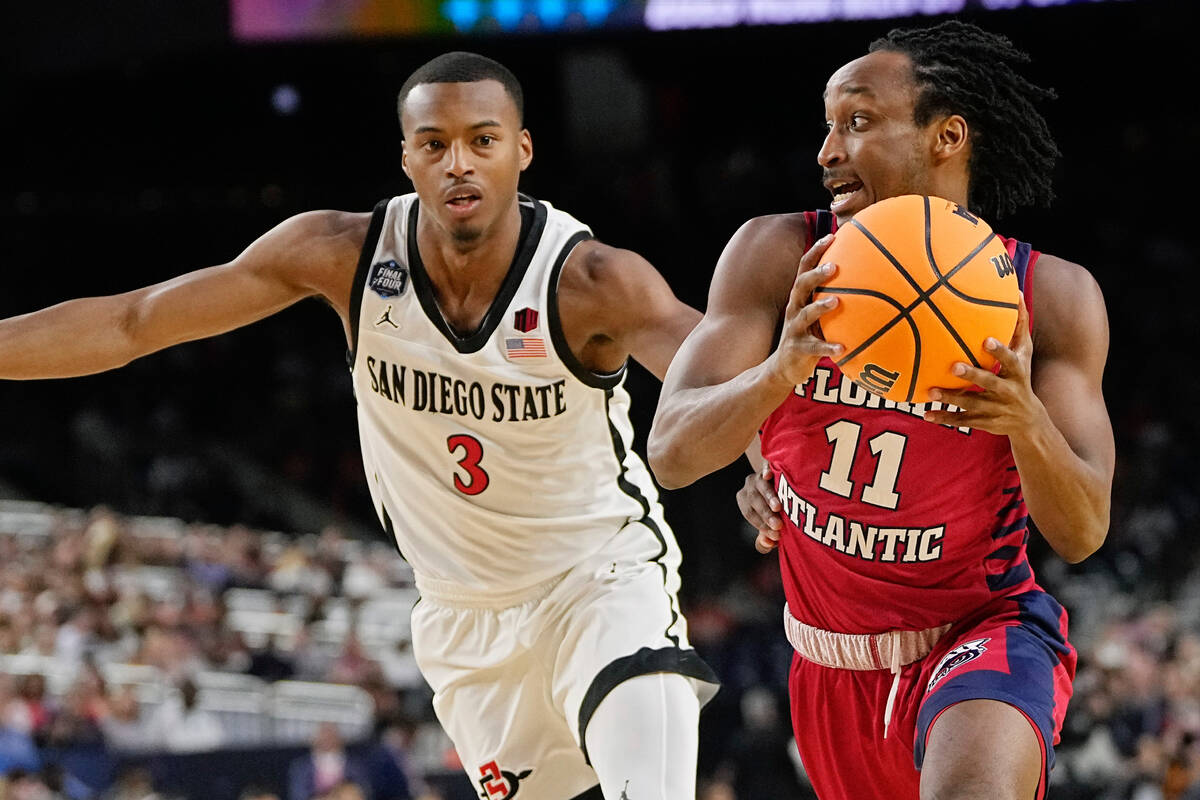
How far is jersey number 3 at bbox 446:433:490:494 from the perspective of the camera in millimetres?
4227

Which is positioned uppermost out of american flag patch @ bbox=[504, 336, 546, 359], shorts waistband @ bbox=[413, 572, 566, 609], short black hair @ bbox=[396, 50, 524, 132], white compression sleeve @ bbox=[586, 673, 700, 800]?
short black hair @ bbox=[396, 50, 524, 132]

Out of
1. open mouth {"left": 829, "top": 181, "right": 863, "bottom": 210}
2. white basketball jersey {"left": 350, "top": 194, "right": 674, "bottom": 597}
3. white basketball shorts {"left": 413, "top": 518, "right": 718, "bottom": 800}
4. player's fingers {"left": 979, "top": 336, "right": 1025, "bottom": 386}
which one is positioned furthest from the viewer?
white basketball jersey {"left": 350, "top": 194, "right": 674, "bottom": 597}

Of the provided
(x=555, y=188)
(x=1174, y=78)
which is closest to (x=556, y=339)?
(x=555, y=188)

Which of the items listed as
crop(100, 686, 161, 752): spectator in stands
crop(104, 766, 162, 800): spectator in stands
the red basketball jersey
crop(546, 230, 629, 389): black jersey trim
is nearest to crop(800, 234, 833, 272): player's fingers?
the red basketball jersey

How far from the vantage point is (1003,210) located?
375 cm

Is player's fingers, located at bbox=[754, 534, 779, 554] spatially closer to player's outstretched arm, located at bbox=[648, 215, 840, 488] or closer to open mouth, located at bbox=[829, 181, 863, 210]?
player's outstretched arm, located at bbox=[648, 215, 840, 488]

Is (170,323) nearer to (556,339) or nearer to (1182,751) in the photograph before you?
(556,339)

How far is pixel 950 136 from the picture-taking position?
11.5 feet

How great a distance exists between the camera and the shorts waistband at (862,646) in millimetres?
3479

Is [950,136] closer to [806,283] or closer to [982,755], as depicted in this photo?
[806,283]

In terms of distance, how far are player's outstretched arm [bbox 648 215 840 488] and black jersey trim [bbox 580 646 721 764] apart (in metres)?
0.85

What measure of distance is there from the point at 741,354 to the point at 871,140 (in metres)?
0.56

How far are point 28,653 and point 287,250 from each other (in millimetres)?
7268

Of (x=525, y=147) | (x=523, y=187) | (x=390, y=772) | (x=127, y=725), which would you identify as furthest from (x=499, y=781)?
(x=523, y=187)
